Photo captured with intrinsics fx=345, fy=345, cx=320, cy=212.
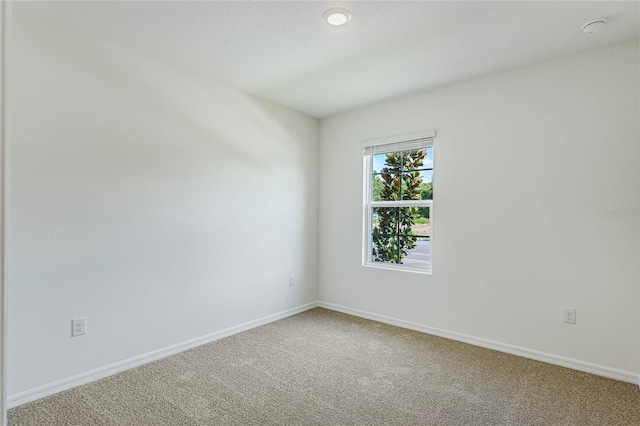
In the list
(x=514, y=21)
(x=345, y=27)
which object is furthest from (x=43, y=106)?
(x=514, y=21)

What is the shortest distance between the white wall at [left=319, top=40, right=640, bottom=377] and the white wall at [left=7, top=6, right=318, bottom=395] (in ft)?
4.72

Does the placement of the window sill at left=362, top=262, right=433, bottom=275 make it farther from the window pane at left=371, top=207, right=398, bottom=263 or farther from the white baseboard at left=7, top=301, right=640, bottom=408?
the white baseboard at left=7, top=301, right=640, bottom=408

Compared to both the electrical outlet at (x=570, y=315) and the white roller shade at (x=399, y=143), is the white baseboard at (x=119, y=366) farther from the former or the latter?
the electrical outlet at (x=570, y=315)

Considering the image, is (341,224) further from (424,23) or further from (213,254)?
(424,23)

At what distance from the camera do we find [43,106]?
2168 millimetres

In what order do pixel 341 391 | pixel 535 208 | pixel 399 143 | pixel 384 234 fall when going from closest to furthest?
pixel 341 391 < pixel 535 208 < pixel 399 143 < pixel 384 234

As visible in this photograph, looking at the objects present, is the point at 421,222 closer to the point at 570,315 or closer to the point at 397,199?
the point at 397,199

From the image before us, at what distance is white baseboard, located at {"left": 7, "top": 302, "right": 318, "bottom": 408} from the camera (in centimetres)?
208

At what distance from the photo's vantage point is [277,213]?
12.2 feet

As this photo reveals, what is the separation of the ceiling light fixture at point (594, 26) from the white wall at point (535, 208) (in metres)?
0.35

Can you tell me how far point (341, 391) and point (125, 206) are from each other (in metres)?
2.00

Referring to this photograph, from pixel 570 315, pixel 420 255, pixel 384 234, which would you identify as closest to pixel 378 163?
pixel 384 234

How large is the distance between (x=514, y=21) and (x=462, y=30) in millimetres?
302

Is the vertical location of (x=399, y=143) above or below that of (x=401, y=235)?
above
